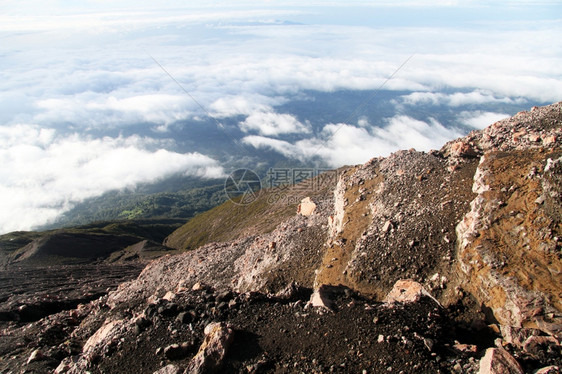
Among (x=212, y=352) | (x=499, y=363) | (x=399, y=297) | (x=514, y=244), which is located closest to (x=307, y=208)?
(x=399, y=297)

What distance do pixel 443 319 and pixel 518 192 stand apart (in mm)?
10075

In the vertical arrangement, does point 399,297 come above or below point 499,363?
below

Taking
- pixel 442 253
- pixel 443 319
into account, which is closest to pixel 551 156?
pixel 442 253

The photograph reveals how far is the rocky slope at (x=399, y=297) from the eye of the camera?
47.6 feet

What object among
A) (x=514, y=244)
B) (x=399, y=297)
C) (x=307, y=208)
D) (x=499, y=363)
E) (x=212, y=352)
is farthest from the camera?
(x=307, y=208)

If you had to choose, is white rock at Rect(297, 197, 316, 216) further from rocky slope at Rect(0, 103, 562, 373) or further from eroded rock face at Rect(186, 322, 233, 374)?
eroded rock face at Rect(186, 322, 233, 374)

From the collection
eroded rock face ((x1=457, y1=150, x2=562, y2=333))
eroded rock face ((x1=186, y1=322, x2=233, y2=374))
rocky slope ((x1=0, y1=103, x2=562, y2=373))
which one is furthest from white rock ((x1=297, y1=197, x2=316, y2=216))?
eroded rock face ((x1=186, y1=322, x2=233, y2=374))

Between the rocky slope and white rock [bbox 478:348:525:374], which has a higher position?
white rock [bbox 478:348:525:374]

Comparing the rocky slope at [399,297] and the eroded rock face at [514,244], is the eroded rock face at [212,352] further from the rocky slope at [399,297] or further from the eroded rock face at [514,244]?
the eroded rock face at [514,244]

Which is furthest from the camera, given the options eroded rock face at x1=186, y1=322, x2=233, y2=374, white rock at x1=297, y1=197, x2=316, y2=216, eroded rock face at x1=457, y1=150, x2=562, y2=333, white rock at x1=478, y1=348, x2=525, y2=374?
white rock at x1=297, y1=197, x2=316, y2=216

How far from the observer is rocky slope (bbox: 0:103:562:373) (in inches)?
571

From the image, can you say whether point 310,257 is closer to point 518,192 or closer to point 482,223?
point 482,223

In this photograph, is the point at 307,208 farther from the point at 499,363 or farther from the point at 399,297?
the point at 499,363

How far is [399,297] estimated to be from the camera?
67.2ft
